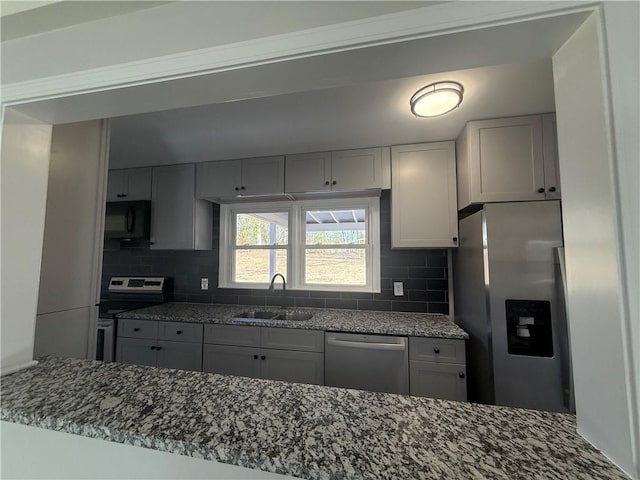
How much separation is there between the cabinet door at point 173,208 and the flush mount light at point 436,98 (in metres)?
2.19

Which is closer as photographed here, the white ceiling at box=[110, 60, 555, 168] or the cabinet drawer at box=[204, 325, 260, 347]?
the white ceiling at box=[110, 60, 555, 168]

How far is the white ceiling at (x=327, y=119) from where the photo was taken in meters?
1.38

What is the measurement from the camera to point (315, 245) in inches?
104

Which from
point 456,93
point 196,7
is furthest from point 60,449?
point 456,93

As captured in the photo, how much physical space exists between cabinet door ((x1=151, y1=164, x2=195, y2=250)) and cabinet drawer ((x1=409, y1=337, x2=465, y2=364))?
7.50 feet

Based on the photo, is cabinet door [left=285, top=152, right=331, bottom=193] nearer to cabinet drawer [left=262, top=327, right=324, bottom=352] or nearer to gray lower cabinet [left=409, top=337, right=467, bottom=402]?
cabinet drawer [left=262, top=327, right=324, bottom=352]

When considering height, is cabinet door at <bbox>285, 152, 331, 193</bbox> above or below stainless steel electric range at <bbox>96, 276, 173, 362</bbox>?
above

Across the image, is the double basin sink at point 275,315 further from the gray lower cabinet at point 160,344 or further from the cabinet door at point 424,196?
the cabinet door at point 424,196

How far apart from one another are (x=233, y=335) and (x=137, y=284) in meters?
1.64

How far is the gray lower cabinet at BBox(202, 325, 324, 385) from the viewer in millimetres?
1938

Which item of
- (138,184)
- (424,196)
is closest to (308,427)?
(424,196)

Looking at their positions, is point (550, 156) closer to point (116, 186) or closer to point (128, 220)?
point (128, 220)

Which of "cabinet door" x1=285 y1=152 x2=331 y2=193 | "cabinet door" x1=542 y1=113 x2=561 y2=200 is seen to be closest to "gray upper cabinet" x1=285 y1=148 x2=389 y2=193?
"cabinet door" x1=285 y1=152 x2=331 y2=193

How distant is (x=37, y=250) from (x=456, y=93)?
198 cm
